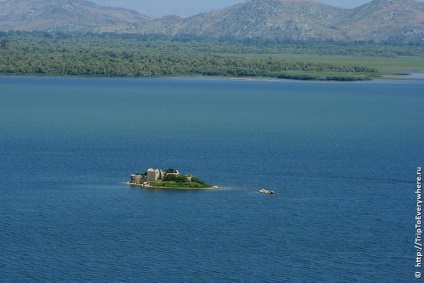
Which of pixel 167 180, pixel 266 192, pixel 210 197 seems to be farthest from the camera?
pixel 167 180

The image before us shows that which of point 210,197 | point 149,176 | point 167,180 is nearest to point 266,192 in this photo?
point 210,197

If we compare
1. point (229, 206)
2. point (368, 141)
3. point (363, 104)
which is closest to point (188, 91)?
point (363, 104)

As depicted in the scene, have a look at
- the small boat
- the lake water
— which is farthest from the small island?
the small boat

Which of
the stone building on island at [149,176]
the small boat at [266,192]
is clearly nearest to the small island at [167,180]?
the stone building on island at [149,176]

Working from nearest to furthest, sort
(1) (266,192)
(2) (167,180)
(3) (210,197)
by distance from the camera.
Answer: (3) (210,197) < (1) (266,192) < (2) (167,180)

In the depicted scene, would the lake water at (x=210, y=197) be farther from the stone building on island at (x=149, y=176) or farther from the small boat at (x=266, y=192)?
the stone building on island at (x=149, y=176)

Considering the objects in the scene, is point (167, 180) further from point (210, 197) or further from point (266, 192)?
point (266, 192)

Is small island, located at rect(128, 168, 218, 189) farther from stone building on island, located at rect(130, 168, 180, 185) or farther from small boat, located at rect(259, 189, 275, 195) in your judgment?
small boat, located at rect(259, 189, 275, 195)
